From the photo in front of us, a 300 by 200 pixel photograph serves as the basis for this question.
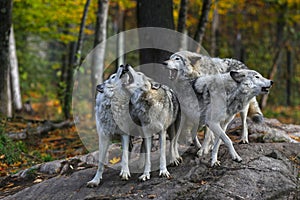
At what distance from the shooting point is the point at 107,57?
72.0 ft

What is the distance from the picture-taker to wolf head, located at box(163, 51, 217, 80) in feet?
20.6

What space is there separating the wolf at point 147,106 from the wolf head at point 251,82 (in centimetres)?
107

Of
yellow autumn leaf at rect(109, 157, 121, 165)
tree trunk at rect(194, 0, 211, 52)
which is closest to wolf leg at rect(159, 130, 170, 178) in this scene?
yellow autumn leaf at rect(109, 157, 121, 165)

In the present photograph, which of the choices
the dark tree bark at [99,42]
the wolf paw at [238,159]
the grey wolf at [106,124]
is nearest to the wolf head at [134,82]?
the grey wolf at [106,124]

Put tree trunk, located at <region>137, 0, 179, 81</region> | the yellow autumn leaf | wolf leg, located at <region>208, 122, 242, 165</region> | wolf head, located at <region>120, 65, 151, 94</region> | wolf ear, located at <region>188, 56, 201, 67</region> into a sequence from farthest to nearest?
tree trunk, located at <region>137, 0, 179, 81</region> → the yellow autumn leaf → wolf ear, located at <region>188, 56, 201, 67</region> → wolf leg, located at <region>208, 122, 242, 165</region> → wolf head, located at <region>120, 65, 151, 94</region>

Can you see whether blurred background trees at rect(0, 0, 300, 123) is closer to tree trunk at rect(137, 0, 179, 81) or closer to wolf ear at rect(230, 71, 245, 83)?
tree trunk at rect(137, 0, 179, 81)

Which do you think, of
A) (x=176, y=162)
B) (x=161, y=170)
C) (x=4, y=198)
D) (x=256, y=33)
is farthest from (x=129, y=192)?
(x=256, y=33)

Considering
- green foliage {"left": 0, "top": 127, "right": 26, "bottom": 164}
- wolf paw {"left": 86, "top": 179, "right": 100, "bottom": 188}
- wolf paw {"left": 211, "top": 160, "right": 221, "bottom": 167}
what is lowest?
green foliage {"left": 0, "top": 127, "right": 26, "bottom": 164}

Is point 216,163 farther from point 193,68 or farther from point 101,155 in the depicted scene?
point 101,155

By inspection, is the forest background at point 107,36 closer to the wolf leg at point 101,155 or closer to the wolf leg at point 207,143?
the wolf leg at point 101,155

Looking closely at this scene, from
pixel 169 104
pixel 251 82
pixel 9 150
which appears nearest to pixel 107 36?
pixel 9 150

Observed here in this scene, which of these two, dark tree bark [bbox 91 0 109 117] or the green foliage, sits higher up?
dark tree bark [bbox 91 0 109 117]

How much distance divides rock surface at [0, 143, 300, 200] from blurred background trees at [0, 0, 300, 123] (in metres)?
3.43

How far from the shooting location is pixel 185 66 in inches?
249
